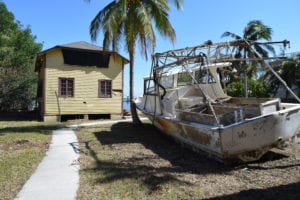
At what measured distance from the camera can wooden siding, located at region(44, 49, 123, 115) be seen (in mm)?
21234

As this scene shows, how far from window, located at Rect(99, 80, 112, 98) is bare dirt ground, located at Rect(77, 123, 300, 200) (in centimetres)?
1184

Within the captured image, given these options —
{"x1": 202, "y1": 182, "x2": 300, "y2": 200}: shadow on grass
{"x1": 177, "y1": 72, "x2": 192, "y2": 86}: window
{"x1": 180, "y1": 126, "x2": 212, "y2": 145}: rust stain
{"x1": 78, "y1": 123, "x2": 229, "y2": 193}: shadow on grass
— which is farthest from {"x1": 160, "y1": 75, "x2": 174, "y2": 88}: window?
{"x1": 202, "y1": 182, "x2": 300, "y2": 200}: shadow on grass

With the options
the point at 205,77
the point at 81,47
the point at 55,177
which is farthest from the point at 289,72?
the point at 55,177

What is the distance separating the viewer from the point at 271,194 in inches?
235

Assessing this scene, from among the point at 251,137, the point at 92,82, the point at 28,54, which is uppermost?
the point at 28,54

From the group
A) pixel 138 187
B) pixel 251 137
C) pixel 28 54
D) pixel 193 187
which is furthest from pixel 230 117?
pixel 28 54

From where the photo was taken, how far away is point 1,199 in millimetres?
5953

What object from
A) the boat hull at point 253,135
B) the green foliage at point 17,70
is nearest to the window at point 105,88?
the green foliage at point 17,70

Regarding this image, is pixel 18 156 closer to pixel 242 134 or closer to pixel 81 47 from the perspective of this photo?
pixel 242 134

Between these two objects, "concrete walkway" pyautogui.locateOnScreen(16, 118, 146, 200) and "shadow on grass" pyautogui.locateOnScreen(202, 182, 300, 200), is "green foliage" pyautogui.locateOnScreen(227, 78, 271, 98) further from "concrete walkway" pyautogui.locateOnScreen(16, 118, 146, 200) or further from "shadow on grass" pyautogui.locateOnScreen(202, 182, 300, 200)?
"shadow on grass" pyautogui.locateOnScreen(202, 182, 300, 200)

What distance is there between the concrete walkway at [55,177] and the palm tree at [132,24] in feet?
24.8

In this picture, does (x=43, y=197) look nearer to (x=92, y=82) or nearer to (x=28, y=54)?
(x=92, y=82)

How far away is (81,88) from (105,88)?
1681 millimetres

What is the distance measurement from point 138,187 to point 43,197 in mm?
1698
